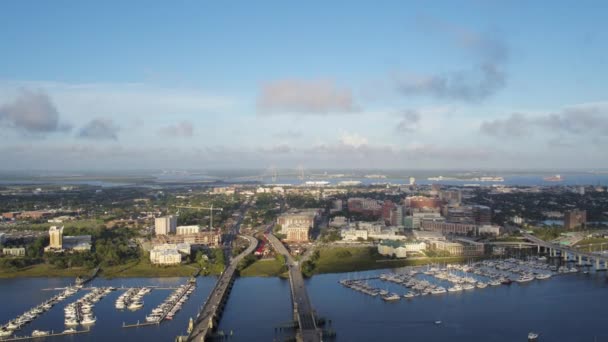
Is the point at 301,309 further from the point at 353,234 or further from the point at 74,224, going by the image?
the point at 74,224

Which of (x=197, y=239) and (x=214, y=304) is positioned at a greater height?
(x=197, y=239)

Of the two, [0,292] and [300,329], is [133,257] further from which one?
[300,329]

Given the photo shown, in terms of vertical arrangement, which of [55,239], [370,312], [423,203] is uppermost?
[423,203]

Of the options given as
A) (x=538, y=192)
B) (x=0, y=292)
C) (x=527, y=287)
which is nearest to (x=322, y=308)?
(x=527, y=287)

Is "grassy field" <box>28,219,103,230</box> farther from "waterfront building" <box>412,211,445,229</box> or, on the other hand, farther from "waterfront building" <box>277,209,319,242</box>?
"waterfront building" <box>412,211,445,229</box>

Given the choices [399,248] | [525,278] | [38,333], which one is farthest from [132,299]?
[525,278]

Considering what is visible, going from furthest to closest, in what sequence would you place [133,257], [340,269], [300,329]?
[133,257]
[340,269]
[300,329]
